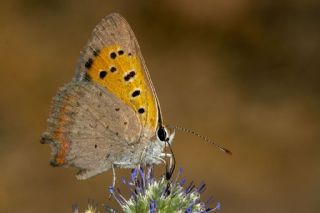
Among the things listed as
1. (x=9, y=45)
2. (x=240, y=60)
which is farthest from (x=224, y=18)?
(x=9, y=45)

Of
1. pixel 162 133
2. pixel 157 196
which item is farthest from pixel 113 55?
pixel 157 196

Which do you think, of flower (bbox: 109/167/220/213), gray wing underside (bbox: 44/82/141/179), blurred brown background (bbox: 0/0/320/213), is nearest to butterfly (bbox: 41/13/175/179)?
gray wing underside (bbox: 44/82/141/179)

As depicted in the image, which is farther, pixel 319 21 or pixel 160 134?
pixel 319 21

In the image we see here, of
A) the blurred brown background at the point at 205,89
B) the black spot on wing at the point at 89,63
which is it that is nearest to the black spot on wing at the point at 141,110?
the black spot on wing at the point at 89,63

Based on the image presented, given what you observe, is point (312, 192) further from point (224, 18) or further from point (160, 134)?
point (160, 134)

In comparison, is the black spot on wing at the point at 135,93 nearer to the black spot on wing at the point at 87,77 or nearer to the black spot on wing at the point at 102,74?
the black spot on wing at the point at 102,74

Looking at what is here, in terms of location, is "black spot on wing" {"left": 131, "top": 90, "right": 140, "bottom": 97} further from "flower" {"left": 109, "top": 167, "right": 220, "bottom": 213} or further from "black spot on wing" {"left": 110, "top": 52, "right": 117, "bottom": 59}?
"flower" {"left": 109, "top": 167, "right": 220, "bottom": 213}
